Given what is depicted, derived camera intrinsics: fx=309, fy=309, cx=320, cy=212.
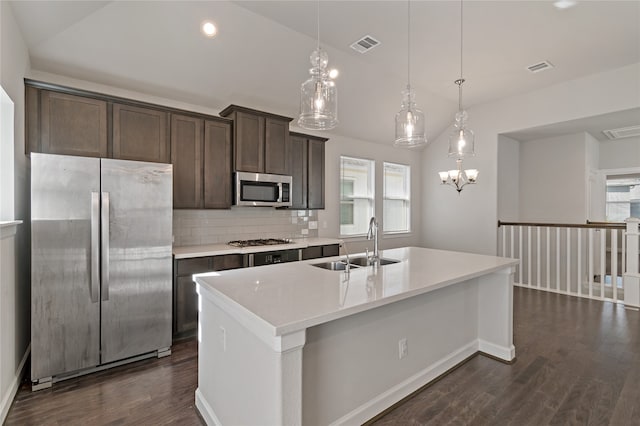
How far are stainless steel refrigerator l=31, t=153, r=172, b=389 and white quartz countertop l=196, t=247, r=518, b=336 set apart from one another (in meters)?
1.06

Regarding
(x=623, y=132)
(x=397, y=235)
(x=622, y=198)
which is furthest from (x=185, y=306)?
(x=622, y=198)

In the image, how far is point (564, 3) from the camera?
2.97 meters

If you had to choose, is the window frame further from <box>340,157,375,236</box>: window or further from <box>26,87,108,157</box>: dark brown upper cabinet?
<box>26,87,108,157</box>: dark brown upper cabinet

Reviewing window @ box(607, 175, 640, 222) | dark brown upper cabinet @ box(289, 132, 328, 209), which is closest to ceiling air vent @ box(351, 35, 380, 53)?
dark brown upper cabinet @ box(289, 132, 328, 209)

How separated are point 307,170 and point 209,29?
7.07 ft

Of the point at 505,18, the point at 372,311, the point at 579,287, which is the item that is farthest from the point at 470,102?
the point at 372,311

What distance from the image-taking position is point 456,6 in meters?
3.00

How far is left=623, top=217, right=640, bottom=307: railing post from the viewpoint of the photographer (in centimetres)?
411

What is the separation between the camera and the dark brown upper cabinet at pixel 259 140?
3.76 meters

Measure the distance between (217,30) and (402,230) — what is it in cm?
490

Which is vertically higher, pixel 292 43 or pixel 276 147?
pixel 292 43

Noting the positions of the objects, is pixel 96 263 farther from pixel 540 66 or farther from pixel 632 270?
pixel 632 270

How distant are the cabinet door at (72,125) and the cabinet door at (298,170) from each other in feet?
7.28

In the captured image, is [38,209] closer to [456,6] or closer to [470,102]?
[456,6]
